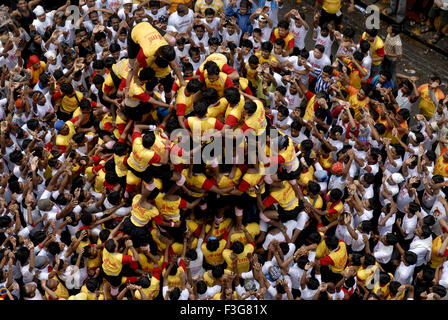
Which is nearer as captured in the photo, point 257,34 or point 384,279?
point 384,279

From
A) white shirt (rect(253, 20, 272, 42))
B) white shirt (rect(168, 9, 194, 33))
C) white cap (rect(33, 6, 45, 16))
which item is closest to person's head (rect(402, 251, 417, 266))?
white shirt (rect(253, 20, 272, 42))

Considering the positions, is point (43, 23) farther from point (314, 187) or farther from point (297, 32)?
point (314, 187)

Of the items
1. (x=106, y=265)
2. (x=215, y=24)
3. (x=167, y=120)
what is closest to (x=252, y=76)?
(x=215, y=24)

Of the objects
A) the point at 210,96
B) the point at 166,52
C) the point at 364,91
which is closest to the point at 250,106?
the point at 210,96

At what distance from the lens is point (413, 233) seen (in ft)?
27.3

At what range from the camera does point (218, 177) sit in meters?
7.94

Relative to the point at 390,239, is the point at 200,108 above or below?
above

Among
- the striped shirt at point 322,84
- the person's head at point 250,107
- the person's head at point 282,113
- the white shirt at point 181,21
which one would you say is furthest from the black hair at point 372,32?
the person's head at point 250,107

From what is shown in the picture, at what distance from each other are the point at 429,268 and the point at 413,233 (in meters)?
0.68

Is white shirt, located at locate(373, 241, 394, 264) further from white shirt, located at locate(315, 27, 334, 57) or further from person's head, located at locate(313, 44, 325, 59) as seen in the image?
white shirt, located at locate(315, 27, 334, 57)

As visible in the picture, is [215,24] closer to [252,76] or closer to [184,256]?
[252,76]

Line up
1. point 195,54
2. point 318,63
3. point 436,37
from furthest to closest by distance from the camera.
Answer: point 436,37 → point 318,63 → point 195,54

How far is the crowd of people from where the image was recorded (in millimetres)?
7594

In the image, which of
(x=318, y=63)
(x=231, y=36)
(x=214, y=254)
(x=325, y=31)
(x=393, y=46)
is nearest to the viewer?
(x=214, y=254)
